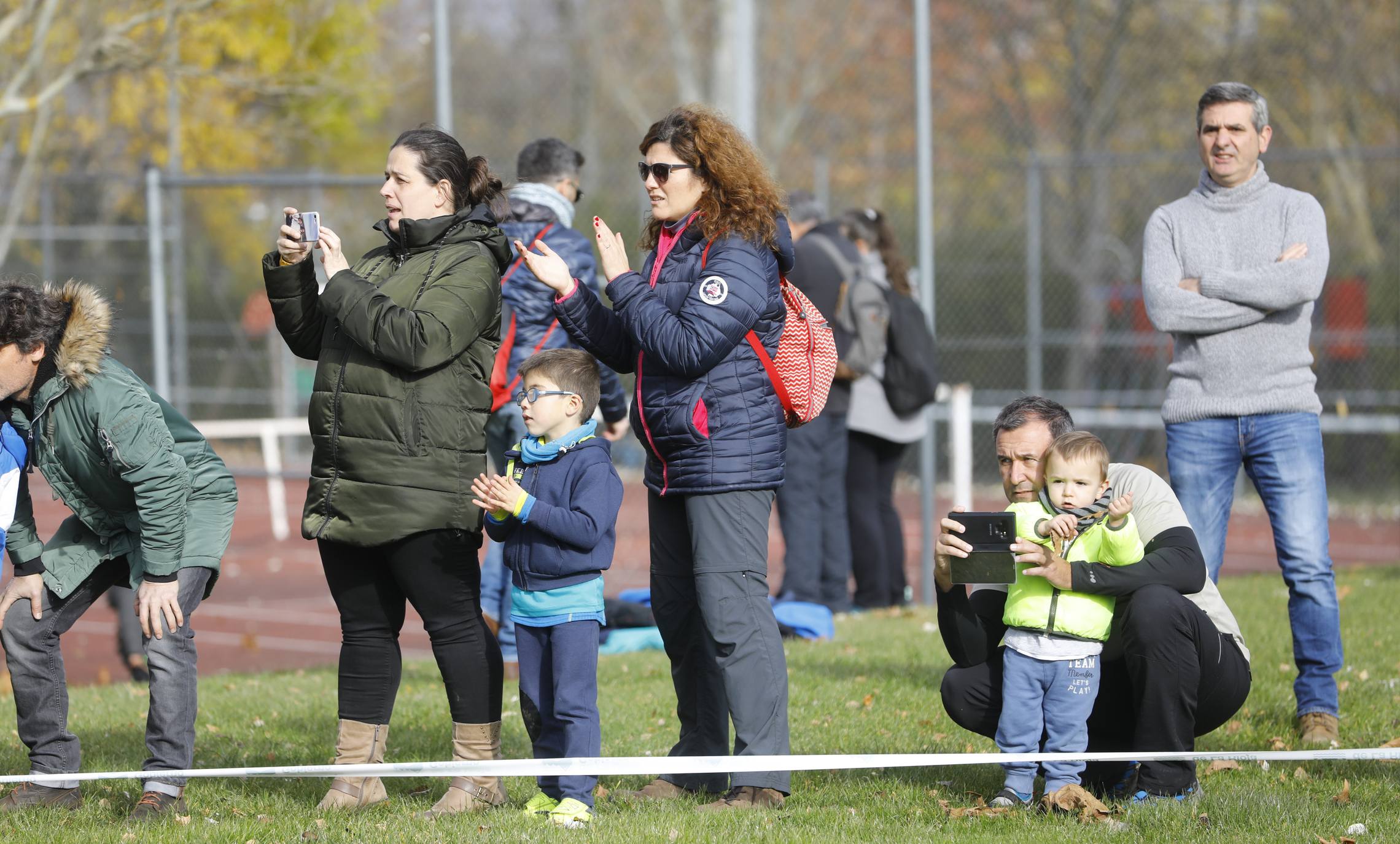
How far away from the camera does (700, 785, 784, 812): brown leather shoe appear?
14.1ft

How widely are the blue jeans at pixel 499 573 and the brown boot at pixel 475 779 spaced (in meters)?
2.20

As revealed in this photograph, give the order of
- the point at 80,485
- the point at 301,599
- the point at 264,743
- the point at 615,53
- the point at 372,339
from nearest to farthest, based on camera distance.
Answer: the point at 372,339, the point at 80,485, the point at 264,743, the point at 301,599, the point at 615,53

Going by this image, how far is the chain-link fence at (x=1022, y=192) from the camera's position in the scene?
1437 cm

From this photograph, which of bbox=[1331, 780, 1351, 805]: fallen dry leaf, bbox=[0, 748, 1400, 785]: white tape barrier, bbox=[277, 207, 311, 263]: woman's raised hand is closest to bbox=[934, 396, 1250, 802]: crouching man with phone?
bbox=[0, 748, 1400, 785]: white tape barrier

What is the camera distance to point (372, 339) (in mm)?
4094

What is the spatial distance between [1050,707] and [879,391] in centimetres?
473

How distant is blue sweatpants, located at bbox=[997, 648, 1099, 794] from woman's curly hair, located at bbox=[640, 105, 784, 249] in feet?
4.59

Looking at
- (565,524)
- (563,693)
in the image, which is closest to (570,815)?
(563,693)

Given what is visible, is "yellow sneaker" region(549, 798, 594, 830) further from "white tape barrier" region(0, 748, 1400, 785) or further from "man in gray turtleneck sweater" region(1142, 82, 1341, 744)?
"man in gray turtleneck sweater" region(1142, 82, 1341, 744)

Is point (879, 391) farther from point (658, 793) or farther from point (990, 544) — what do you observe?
point (990, 544)

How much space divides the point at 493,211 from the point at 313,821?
1814 millimetres

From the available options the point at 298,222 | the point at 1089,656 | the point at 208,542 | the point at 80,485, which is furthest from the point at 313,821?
the point at 1089,656

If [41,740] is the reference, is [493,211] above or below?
above

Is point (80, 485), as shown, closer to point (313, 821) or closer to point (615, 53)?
point (313, 821)
